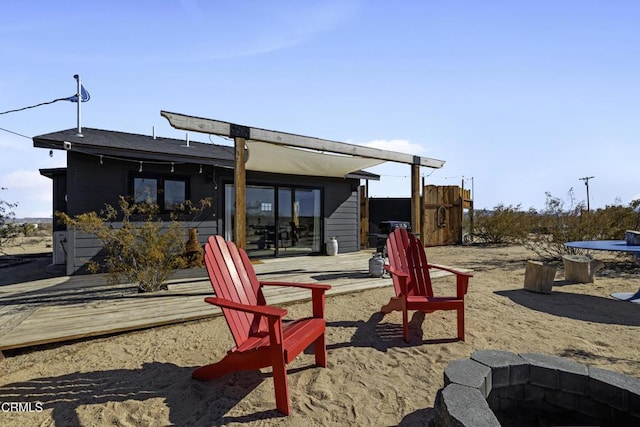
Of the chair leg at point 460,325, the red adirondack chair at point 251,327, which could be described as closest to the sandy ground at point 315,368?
the chair leg at point 460,325

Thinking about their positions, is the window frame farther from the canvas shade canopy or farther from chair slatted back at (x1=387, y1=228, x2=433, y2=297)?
chair slatted back at (x1=387, y1=228, x2=433, y2=297)

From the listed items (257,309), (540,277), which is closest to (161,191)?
(257,309)

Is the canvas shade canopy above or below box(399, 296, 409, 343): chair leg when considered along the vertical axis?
above

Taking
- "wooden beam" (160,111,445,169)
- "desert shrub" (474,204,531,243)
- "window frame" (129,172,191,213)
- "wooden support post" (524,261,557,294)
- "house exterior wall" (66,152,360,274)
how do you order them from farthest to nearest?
"desert shrub" (474,204,531,243)
"window frame" (129,172,191,213)
"house exterior wall" (66,152,360,274)
"wooden support post" (524,261,557,294)
"wooden beam" (160,111,445,169)

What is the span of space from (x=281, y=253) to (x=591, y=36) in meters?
7.19

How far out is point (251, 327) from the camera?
2436mm

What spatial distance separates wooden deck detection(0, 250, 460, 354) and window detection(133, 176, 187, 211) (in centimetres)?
159

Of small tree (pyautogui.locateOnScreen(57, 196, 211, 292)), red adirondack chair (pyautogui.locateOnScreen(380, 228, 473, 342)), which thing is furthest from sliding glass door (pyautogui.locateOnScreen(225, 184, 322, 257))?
red adirondack chair (pyautogui.locateOnScreen(380, 228, 473, 342))

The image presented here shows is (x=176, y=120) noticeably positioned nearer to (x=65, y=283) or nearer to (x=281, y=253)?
(x=65, y=283)

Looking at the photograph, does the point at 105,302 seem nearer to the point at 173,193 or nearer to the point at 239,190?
the point at 239,190

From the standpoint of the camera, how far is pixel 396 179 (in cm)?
1355

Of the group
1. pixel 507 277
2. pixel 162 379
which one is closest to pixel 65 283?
pixel 162 379

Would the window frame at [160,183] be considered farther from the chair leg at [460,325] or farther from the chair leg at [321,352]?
the chair leg at [460,325]

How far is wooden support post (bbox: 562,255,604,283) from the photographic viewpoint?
5434 millimetres
